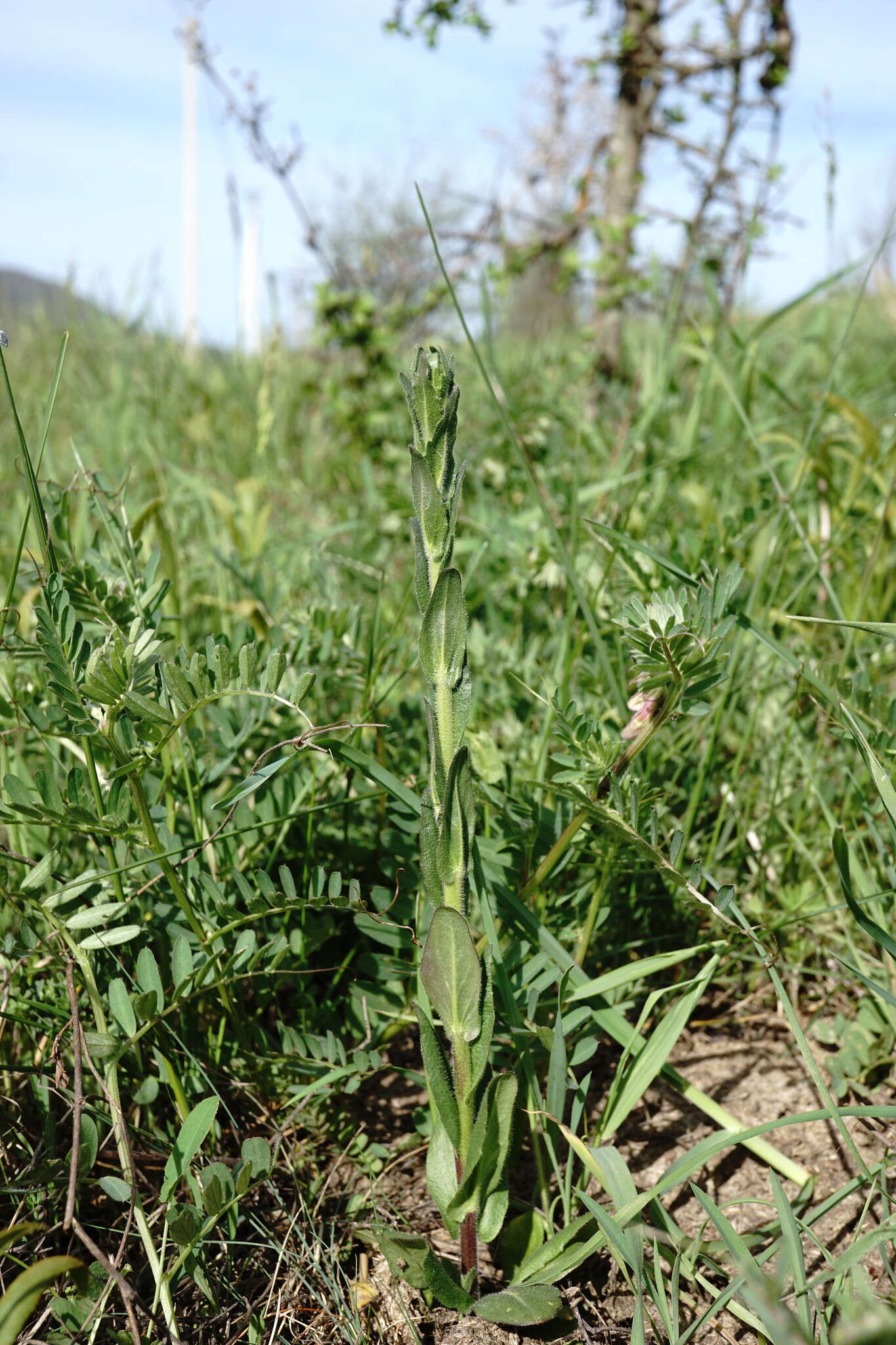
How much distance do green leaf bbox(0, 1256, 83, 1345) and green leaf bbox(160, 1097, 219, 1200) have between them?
139 mm

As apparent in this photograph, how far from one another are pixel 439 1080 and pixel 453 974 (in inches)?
3.5

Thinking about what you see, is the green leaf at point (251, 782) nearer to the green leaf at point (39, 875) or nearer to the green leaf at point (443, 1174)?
the green leaf at point (39, 875)

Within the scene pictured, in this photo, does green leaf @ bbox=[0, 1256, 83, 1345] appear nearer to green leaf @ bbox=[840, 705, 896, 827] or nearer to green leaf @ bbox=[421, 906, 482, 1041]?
green leaf @ bbox=[421, 906, 482, 1041]

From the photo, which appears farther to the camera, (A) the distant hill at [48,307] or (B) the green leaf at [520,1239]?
(A) the distant hill at [48,307]

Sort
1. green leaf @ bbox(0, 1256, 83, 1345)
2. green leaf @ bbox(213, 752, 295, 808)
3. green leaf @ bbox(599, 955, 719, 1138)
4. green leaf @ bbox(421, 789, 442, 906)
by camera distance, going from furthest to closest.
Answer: green leaf @ bbox(599, 955, 719, 1138)
green leaf @ bbox(213, 752, 295, 808)
green leaf @ bbox(421, 789, 442, 906)
green leaf @ bbox(0, 1256, 83, 1345)

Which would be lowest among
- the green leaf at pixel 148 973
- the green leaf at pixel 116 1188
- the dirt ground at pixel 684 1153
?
the dirt ground at pixel 684 1153

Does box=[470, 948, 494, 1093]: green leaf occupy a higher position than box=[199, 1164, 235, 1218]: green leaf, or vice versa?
box=[470, 948, 494, 1093]: green leaf

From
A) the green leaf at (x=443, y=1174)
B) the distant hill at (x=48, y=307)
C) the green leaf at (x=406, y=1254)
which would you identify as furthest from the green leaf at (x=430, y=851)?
the distant hill at (x=48, y=307)

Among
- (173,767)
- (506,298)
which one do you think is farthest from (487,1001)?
(506,298)

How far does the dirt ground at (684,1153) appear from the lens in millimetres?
872

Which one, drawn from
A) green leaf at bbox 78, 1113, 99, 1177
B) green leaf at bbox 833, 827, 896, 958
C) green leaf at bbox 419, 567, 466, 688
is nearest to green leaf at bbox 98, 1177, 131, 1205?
green leaf at bbox 78, 1113, 99, 1177

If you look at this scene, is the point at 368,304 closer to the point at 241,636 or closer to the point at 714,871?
the point at 241,636

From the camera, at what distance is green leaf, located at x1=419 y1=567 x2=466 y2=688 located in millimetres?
716

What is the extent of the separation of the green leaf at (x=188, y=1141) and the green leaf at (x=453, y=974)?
228 mm
